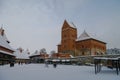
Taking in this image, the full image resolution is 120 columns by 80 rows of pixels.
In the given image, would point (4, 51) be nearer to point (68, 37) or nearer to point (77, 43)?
point (68, 37)

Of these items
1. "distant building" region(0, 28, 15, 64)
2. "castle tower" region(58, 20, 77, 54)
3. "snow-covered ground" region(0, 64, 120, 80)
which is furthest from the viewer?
"castle tower" region(58, 20, 77, 54)

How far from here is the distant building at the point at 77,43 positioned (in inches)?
3073

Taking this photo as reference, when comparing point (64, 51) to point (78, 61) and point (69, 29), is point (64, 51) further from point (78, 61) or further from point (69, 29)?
point (78, 61)

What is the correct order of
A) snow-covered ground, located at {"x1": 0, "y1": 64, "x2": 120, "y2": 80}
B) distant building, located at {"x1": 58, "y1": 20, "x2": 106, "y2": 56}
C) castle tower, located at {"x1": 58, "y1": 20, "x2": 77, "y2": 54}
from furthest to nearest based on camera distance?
1. castle tower, located at {"x1": 58, "y1": 20, "x2": 77, "y2": 54}
2. distant building, located at {"x1": 58, "y1": 20, "x2": 106, "y2": 56}
3. snow-covered ground, located at {"x1": 0, "y1": 64, "x2": 120, "y2": 80}

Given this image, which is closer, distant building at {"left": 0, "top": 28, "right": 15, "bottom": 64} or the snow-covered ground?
the snow-covered ground

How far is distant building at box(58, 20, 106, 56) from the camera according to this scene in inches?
3073

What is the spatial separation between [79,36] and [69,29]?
7.07 metres

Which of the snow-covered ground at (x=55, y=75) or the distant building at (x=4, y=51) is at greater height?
the distant building at (x=4, y=51)

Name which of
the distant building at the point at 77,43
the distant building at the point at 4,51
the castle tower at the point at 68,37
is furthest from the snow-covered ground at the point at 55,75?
the castle tower at the point at 68,37

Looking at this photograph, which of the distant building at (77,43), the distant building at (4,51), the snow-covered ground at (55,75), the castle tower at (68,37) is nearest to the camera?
the snow-covered ground at (55,75)

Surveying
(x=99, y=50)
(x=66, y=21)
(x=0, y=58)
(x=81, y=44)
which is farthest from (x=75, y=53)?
(x=0, y=58)

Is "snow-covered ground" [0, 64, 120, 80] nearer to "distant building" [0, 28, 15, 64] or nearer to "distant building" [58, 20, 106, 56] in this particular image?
"distant building" [0, 28, 15, 64]

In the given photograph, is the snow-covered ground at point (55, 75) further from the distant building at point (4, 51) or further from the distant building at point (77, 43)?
the distant building at point (77, 43)

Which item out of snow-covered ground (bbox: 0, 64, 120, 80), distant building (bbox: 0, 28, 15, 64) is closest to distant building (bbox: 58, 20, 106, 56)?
distant building (bbox: 0, 28, 15, 64)
